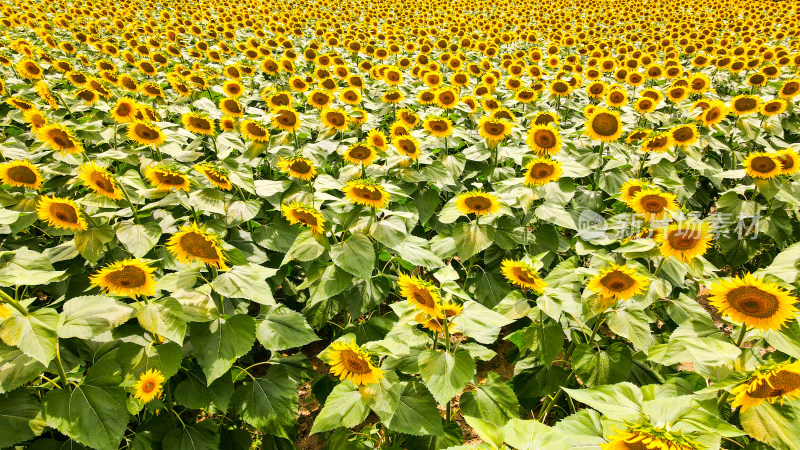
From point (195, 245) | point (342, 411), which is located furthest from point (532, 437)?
point (195, 245)

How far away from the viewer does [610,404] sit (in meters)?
1.62

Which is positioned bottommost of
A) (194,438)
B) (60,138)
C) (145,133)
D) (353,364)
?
(194,438)

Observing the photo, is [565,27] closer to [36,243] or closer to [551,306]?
[551,306]

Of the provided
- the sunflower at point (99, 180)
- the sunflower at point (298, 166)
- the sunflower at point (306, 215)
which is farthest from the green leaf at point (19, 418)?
the sunflower at point (298, 166)

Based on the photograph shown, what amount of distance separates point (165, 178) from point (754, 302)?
3.38 meters

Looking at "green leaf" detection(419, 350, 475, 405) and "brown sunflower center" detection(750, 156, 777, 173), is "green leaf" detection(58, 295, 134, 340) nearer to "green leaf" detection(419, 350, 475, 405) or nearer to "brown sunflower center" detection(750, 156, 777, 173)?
"green leaf" detection(419, 350, 475, 405)

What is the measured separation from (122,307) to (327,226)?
134 cm

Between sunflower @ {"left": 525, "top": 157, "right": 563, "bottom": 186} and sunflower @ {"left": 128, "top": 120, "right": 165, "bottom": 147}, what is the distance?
10.5 ft

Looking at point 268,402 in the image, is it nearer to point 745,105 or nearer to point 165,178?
point 165,178

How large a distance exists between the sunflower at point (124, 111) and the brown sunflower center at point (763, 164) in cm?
577

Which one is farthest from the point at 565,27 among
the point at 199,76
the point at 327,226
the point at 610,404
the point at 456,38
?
the point at 610,404

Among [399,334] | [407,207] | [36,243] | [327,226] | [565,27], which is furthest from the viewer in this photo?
[565,27]

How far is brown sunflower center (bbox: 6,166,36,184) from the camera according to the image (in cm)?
277

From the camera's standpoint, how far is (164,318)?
2.01 meters
